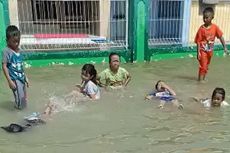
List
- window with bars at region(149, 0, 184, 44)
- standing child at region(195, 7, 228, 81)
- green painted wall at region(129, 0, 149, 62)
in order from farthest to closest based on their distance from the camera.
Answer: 1. window with bars at region(149, 0, 184, 44)
2. green painted wall at region(129, 0, 149, 62)
3. standing child at region(195, 7, 228, 81)

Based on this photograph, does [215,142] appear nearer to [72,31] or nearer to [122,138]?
[122,138]

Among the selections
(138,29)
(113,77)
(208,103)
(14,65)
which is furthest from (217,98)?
(138,29)

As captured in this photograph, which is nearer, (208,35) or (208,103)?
(208,103)

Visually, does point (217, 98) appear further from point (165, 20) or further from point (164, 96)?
point (165, 20)

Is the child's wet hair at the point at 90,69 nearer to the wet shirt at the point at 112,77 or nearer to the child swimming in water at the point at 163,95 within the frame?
the wet shirt at the point at 112,77

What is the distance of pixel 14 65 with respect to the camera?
255 inches

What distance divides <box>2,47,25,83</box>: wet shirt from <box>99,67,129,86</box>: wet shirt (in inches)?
66.2

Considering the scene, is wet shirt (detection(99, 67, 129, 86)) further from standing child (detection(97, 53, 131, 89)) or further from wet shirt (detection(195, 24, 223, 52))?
wet shirt (detection(195, 24, 223, 52))

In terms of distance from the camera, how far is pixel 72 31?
10281 mm

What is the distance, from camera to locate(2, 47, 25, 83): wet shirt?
251 inches

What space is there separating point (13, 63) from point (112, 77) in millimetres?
1963

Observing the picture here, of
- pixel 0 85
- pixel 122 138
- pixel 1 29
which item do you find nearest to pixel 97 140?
pixel 122 138

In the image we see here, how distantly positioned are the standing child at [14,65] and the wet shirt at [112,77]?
5.36 ft

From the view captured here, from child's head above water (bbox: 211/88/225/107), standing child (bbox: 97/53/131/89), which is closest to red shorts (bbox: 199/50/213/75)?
standing child (bbox: 97/53/131/89)
